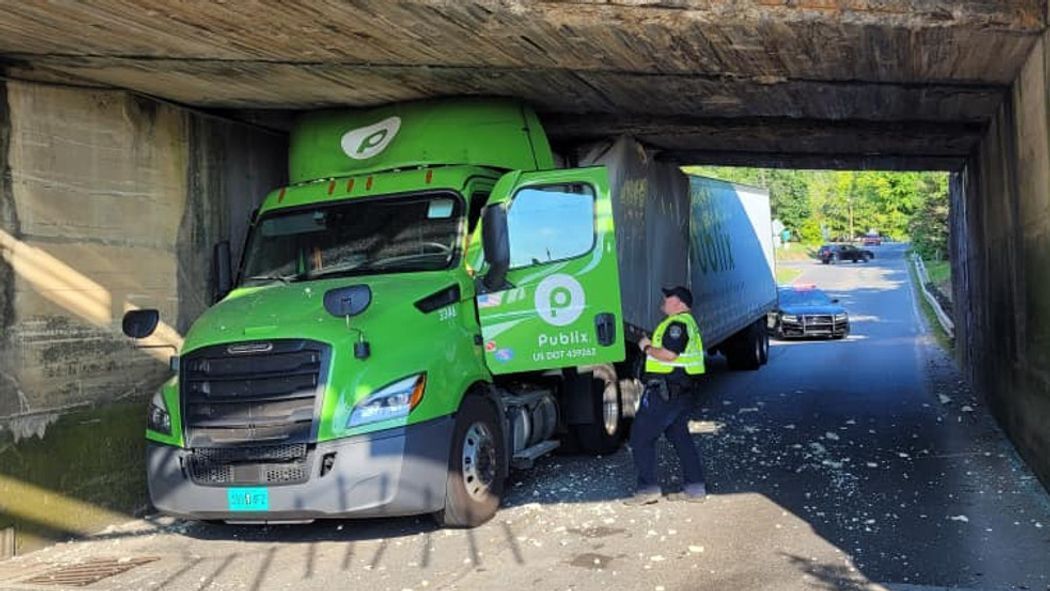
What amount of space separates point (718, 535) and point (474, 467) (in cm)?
173

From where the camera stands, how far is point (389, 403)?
591 cm

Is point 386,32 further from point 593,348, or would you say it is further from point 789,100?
point 789,100

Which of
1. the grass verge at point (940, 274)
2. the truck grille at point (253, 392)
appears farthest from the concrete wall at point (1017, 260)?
the grass verge at point (940, 274)

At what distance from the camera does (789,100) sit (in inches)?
329

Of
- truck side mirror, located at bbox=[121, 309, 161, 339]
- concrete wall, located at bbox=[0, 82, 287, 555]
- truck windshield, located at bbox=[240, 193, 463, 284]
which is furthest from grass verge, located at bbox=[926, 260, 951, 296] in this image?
truck side mirror, located at bbox=[121, 309, 161, 339]

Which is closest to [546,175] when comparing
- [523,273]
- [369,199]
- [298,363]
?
[523,273]

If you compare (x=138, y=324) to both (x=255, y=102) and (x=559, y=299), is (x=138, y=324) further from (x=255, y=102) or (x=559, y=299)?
(x=559, y=299)

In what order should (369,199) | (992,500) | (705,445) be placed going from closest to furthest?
1. (992,500)
2. (369,199)
3. (705,445)

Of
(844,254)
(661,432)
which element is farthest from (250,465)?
(844,254)

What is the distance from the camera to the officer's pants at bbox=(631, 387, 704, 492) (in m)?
7.04

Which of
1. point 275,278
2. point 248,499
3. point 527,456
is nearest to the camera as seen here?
point 248,499

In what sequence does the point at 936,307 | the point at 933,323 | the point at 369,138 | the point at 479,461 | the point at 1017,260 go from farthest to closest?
the point at 936,307
the point at 933,323
the point at 369,138
the point at 1017,260
the point at 479,461

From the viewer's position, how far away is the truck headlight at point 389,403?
231 inches

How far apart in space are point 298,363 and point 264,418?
422mm
